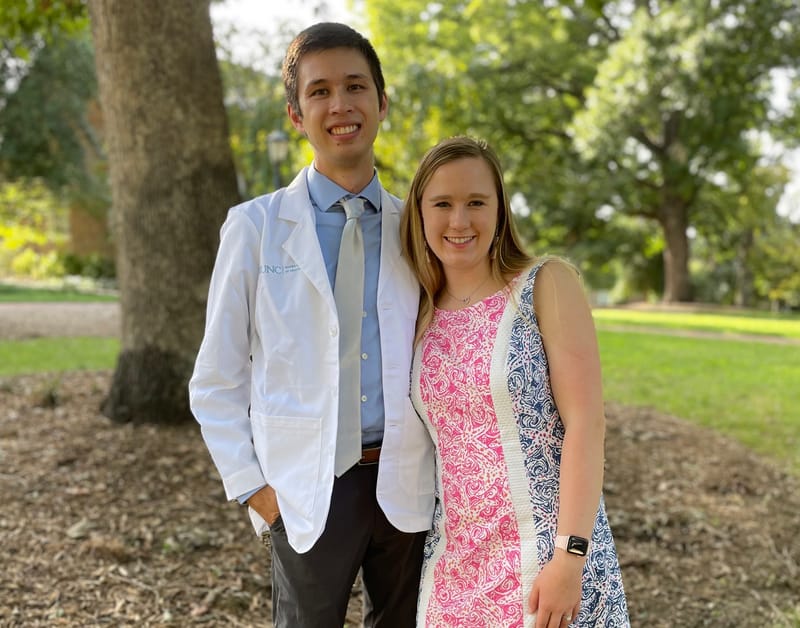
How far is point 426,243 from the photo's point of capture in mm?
2205

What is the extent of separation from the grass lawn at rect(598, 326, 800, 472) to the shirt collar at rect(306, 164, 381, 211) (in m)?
5.38

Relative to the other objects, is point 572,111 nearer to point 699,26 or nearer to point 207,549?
point 699,26

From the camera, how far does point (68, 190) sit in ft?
71.4

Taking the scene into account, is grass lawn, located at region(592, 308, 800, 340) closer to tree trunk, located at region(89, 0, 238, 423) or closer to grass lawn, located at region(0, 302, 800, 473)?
grass lawn, located at region(0, 302, 800, 473)

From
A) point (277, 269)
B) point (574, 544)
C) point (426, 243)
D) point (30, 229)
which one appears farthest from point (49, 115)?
point (574, 544)

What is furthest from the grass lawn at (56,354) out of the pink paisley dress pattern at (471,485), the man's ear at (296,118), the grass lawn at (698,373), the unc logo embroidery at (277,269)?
the pink paisley dress pattern at (471,485)

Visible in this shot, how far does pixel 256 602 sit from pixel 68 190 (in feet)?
68.7

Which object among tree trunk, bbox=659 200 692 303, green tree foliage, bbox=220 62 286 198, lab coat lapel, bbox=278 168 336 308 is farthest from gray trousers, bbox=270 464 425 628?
tree trunk, bbox=659 200 692 303

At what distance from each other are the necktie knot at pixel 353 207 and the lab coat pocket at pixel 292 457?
2.02ft

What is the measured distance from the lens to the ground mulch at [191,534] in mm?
3449

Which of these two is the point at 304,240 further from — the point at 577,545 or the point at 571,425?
the point at 577,545

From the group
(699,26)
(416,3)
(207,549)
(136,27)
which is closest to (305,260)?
(207,549)

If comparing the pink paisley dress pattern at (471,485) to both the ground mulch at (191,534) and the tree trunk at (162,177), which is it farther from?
the tree trunk at (162,177)

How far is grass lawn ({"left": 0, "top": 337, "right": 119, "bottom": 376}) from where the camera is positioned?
953 cm
